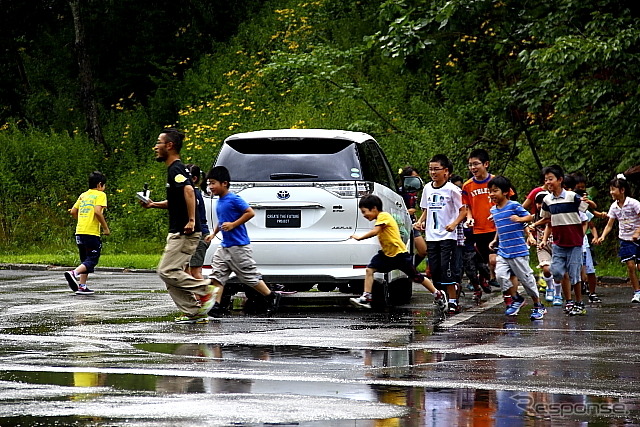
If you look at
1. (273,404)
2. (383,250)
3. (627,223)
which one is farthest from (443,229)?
(273,404)

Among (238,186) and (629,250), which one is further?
(629,250)

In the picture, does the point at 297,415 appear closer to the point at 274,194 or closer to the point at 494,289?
the point at 274,194

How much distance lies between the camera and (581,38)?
800 inches

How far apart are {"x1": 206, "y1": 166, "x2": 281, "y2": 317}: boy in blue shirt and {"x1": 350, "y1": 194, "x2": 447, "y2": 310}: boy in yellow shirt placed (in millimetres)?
1142

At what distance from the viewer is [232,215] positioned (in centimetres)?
1329

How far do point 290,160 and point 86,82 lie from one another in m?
23.5

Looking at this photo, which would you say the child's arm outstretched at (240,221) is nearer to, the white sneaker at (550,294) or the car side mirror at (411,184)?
the car side mirror at (411,184)

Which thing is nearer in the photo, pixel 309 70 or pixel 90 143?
pixel 309 70

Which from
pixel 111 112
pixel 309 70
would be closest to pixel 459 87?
pixel 309 70

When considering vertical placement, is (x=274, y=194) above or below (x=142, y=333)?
above

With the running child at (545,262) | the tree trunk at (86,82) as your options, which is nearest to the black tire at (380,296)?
the running child at (545,262)

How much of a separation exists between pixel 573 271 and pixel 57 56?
99.0ft

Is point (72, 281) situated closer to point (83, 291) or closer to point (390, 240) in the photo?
point (83, 291)

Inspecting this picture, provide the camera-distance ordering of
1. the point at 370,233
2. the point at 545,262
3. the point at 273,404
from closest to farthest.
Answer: the point at 273,404 < the point at 370,233 < the point at 545,262
